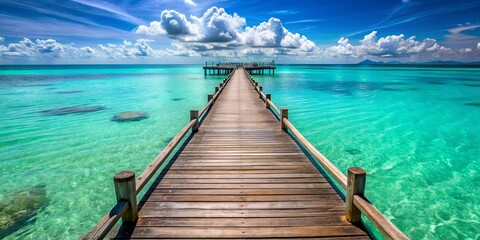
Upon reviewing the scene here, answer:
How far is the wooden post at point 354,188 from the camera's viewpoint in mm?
3305

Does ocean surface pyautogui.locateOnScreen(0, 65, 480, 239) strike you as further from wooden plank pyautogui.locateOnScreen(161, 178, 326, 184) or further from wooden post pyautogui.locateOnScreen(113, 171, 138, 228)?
wooden post pyautogui.locateOnScreen(113, 171, 138, 228)

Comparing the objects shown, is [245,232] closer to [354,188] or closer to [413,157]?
[354,188]

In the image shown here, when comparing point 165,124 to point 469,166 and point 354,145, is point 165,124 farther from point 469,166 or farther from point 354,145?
point 469,166

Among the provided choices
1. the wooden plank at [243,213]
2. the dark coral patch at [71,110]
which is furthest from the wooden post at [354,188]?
the dark coral patch at [71,110]

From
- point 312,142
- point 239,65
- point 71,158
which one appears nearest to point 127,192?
point 71,158

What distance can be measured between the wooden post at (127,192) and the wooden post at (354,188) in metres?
2.96

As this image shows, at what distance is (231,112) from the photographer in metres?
11.7

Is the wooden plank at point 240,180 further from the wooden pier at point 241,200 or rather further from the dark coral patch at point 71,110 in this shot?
the dark coral patch at point 71,110

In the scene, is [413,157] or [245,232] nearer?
[245,232]

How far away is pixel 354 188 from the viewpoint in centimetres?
337

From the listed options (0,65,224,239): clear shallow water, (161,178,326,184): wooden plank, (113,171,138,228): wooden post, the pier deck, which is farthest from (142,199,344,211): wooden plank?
(0,65,224,239): clear shallow water

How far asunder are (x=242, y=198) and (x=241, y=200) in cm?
7

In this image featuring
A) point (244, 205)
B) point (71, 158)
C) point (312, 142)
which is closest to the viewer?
point (244, 205)

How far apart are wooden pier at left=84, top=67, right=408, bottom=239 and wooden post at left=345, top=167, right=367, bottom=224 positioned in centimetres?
1
